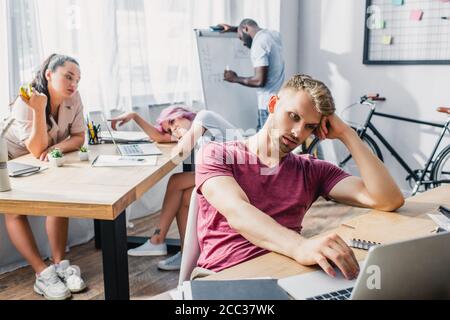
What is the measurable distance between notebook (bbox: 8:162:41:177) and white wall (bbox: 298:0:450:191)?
299cm

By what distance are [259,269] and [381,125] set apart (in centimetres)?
329

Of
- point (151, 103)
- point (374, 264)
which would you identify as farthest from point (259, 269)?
point (151, 103)

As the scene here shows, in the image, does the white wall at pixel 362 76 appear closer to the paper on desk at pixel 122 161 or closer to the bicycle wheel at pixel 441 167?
the bicycle wheel at pixel 441 167

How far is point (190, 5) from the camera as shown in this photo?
3.56 meters

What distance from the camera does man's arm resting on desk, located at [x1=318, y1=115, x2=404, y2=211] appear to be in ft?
4.48

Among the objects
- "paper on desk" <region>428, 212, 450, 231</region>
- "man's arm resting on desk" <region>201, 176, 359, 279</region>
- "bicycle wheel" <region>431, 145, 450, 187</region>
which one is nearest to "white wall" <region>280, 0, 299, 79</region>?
"bicycle wheel" <region>431, 145, 450, 187</region>

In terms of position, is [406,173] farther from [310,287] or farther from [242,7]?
[310,287]

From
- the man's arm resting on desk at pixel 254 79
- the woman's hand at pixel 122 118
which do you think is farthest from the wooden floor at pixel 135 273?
the man's arm resting on desk at pixel 254 79

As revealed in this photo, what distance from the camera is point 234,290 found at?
0.83 metres

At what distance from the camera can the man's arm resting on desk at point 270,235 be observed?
3.15 ft

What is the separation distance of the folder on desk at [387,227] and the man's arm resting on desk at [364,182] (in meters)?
0.04

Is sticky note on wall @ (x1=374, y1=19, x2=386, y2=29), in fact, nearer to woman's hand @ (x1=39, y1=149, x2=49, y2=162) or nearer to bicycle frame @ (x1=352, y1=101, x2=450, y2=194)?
bicycle frame @ (x1=352, y1=101, x2=450, y2=194)

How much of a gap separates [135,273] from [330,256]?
177 cm

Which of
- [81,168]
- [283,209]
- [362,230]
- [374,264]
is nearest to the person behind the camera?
[374,264]
